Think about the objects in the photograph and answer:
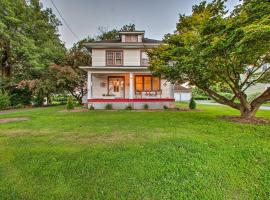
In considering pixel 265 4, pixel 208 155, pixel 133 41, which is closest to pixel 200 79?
pixel 265 4

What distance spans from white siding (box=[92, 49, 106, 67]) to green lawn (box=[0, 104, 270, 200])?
1258cm

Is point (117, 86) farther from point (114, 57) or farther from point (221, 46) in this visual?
point (221, 46)

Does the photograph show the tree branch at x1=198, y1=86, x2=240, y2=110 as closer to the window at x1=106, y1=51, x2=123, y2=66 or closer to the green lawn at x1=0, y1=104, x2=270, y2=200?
the green lawn at x1=0, y1=104, x2=270, y2=200

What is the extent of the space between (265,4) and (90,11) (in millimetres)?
18878

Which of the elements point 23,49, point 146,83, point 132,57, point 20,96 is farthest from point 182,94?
point 23,49

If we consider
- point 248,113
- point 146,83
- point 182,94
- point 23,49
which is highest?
point 23,49

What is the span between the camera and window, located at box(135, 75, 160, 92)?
18.0m

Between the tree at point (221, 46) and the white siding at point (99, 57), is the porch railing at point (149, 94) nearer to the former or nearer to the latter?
the white siding at point (99, 57)

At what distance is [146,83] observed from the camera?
18.1m

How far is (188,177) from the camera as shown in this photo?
12.0 ft

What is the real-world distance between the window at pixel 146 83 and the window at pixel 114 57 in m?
2.44

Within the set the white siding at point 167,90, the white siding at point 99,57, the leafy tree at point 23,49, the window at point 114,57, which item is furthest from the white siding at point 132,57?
the leafy tree at point 23,49

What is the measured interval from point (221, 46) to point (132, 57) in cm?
1134

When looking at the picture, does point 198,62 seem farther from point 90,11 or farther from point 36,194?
point 90,11
